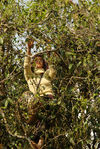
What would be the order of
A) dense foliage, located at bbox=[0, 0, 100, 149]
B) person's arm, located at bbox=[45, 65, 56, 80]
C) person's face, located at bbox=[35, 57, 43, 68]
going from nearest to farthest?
dense foliage, located at bbox=[0, 0, 100, 149], person's arm, located at bbox=[45, 65, 56, 80], person's face, located at bbox=[35, 57, 43, 68]

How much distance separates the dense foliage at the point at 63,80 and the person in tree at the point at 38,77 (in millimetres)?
147

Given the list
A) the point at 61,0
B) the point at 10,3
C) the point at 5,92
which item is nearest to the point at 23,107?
the point at 5,92

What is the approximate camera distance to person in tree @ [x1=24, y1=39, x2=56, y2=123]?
5.60 m

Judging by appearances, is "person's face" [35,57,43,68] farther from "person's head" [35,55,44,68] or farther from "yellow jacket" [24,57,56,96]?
"yellow jacket" [24,57,56,96]

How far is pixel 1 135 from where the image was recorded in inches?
231

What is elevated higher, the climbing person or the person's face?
the person's face

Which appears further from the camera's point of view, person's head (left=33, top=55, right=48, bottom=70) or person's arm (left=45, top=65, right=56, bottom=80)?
person's head (left=33, top=55, right=48, bottom=70)

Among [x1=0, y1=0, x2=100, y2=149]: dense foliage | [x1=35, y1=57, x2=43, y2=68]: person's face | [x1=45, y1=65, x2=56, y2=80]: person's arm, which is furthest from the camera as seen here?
[x1=35, y1=57, x2=43, y2=68]: person's face

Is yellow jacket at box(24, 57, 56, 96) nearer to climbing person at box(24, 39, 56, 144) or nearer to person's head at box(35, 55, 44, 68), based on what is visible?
climbing person at box(24, 39, 56, 144)

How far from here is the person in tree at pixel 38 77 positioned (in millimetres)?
5602

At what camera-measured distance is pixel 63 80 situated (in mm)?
6207

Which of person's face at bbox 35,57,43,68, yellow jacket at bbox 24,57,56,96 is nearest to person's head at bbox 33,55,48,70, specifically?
→ person's face at bbox 35,57,43,68

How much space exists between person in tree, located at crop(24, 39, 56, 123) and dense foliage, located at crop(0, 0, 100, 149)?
0.48ft

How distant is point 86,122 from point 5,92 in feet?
5.02
